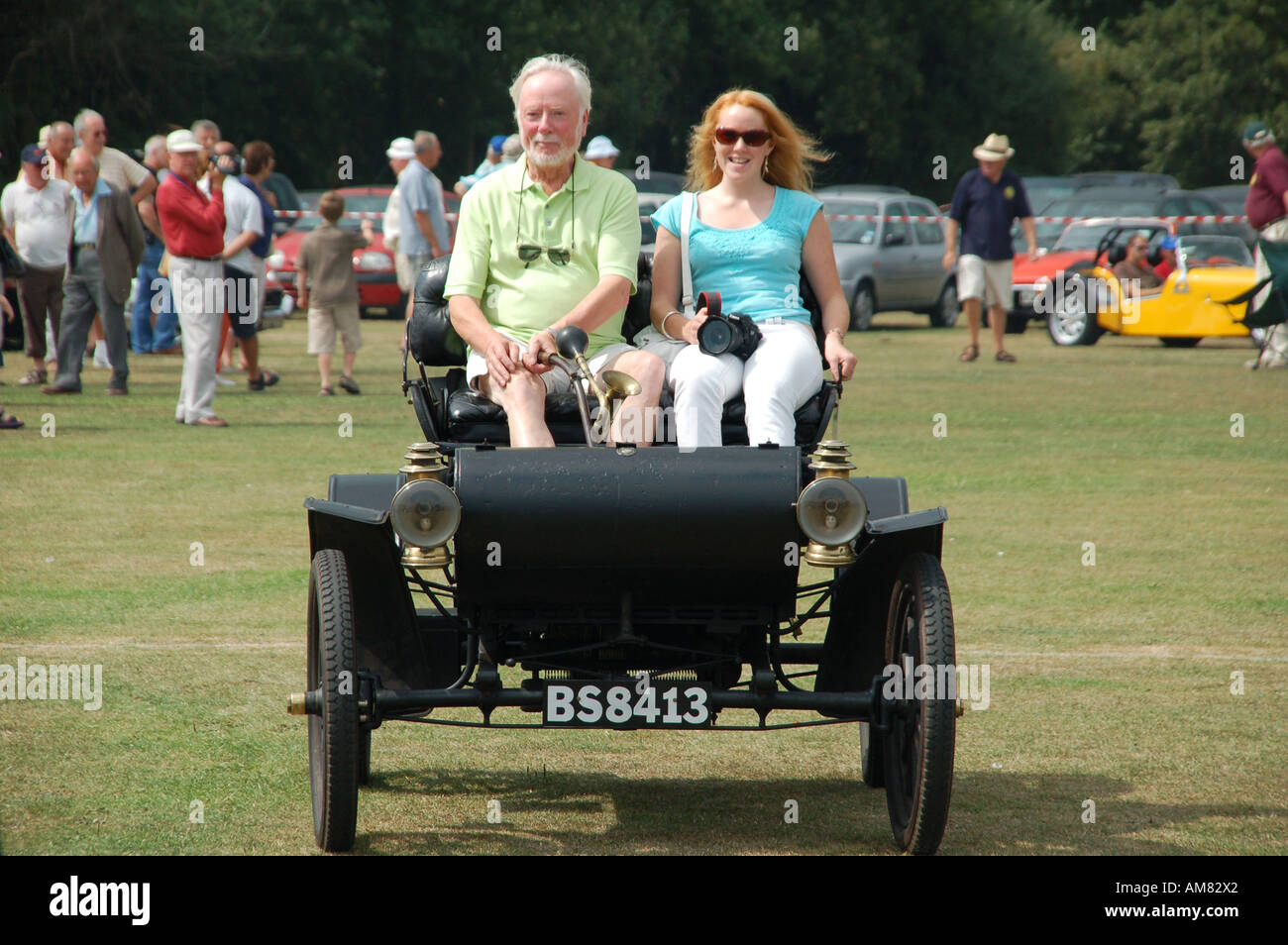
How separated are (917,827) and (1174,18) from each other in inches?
2292

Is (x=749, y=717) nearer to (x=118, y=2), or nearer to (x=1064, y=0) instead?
(x=118, y=2)

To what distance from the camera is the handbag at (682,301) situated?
227 inches

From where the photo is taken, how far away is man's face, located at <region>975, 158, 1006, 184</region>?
66.0 feet

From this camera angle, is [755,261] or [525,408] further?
[755,261]

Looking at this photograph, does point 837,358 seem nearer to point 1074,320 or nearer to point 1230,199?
point 1074,320

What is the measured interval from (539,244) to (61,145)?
482 inches

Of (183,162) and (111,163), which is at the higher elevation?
(111,163)

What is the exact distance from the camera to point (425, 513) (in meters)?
4.55

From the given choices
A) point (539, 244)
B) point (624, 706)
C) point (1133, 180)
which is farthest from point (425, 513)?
point (1133, 180)

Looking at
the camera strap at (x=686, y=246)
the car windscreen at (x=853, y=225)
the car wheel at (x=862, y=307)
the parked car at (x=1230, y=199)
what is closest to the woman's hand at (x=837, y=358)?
the camera strap at (x=686, y=246)

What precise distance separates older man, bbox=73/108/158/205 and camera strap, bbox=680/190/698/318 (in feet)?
35.3

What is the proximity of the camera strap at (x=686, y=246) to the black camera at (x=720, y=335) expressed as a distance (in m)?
0.41

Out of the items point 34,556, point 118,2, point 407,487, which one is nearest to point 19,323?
point 34,556

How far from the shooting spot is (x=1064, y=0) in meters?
57.2
